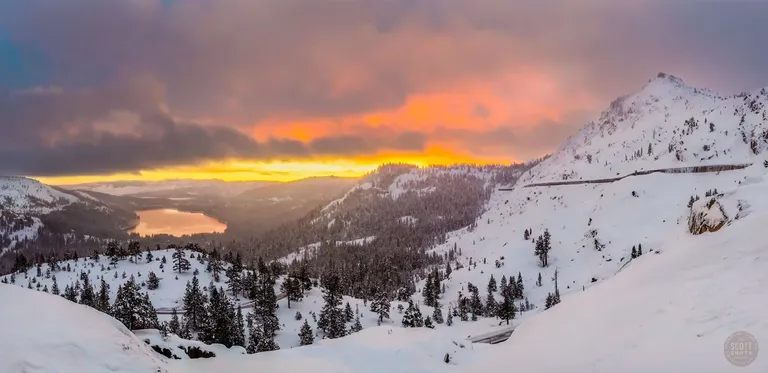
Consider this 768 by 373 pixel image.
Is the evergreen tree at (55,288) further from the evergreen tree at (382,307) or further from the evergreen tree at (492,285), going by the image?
the evergreen tree at (492,285)

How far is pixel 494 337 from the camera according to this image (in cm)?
8181

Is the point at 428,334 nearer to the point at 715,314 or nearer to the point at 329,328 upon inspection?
the point at 715,314

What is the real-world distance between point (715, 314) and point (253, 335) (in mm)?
73909

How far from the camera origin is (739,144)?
19400 cm

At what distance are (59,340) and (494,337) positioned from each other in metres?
77.2

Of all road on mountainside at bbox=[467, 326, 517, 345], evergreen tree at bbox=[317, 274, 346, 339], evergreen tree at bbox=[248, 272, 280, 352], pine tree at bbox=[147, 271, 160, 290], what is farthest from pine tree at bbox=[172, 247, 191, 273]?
road on mountainside at bbox=[467, 326, 517, 345]

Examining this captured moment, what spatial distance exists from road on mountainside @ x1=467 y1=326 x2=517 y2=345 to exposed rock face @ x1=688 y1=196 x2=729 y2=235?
1767 inches

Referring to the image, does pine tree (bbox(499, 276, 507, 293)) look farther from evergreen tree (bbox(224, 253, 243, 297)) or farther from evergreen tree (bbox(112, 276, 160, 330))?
evergreen tree (bbox(112, 276, 160, 330))

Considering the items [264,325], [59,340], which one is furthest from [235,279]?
[59,340]

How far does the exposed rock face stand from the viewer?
3703cm

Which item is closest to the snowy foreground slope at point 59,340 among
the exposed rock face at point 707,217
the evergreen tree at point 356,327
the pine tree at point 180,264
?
the exposed rock face at point 707,217
